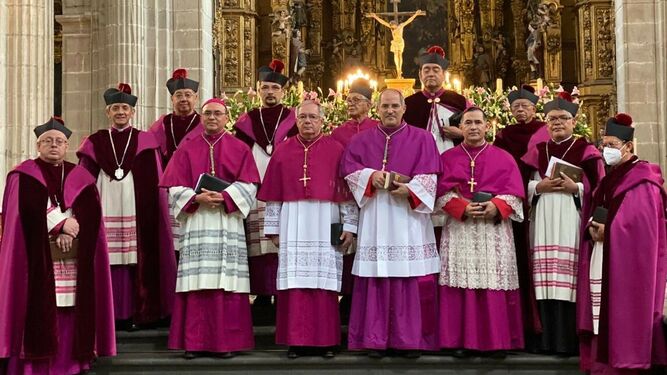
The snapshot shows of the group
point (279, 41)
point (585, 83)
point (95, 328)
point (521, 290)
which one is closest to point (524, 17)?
point (585, 83)

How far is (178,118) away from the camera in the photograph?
996 centimetres

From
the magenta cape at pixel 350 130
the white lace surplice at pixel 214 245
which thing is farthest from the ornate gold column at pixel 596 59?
the white lace surplice at pixel 214 245

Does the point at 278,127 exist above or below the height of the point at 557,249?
above

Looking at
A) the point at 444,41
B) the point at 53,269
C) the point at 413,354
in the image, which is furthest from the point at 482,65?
the point at 53,269

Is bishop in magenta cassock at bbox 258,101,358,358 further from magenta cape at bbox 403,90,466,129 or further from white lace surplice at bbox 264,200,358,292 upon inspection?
magenta cape at bbox 403,90,466,129

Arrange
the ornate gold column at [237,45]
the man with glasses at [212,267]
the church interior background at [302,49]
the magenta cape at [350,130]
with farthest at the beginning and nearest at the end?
1. the ornate gold column at [237,45]
2. the church interior background at [302,49]
3. the magenta cape at [350,130]
4. the man with glasses at [212,267]

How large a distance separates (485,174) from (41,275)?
138 inches

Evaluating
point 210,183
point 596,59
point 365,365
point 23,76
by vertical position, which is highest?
point 596,59

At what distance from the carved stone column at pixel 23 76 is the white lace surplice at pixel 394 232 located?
12.5 ft

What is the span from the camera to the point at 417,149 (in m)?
8.59

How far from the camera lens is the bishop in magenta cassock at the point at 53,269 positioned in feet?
26.3

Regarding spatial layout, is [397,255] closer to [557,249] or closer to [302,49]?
[557,249]

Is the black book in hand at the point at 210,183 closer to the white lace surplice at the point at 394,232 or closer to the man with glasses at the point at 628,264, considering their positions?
the white lace surplice at the point at 394,232

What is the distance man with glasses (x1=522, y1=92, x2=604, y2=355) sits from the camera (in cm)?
852
